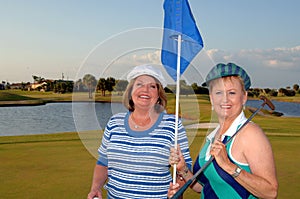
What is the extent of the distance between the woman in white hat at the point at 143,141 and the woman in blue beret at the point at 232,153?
3.4 inches

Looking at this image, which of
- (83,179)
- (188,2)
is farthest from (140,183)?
(83,179)

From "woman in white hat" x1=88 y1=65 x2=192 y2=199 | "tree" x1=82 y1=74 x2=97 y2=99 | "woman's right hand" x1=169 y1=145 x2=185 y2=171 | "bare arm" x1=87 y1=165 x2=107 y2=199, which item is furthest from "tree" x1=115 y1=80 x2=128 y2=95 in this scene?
"bare arm" x1=87 y1=165 x2=107 y2=199

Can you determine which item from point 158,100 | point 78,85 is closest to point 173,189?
point 158,100

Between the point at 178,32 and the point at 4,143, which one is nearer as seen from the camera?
the point at 178,32

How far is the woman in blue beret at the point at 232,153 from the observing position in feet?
5.90

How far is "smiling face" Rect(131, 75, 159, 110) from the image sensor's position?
6.75 feet

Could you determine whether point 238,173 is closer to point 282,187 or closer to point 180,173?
point 180,173

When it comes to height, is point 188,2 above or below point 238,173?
above

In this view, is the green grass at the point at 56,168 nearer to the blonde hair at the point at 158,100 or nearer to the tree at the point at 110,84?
the blonde hair at the point at 158,100

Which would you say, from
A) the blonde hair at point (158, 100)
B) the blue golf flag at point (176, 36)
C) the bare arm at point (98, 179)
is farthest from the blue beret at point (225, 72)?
the bare arm at point (98, 179)

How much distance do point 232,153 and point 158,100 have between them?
1.56 feet

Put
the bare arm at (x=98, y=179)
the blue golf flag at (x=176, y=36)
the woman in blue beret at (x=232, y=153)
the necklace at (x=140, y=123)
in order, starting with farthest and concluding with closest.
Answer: the bare arm at (x=98, y=179) → the necklace at (x=140, y=123) → the blue golf flag at (x=176, y=36) → the woman in blue beret at (x=232, y=153)

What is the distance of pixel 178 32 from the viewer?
196 centimetres

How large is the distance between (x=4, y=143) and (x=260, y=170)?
25.0 ft
